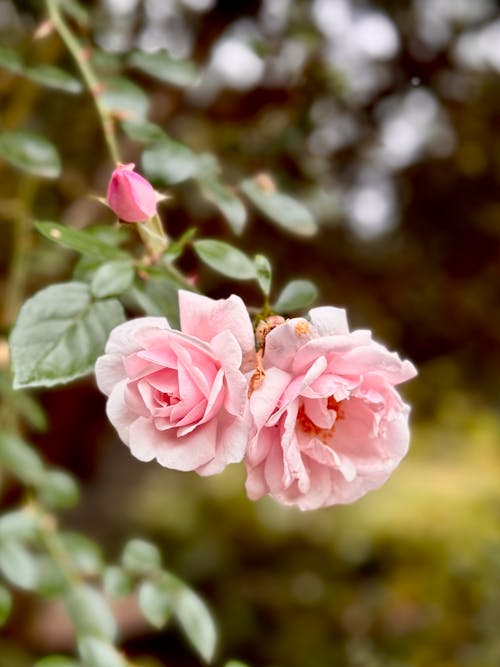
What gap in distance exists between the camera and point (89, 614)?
919 mm

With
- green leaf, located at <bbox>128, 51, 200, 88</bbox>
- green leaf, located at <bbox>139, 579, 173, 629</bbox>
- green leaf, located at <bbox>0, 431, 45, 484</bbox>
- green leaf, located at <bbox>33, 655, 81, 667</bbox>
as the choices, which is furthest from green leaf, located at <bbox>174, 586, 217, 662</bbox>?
green leaf, located at <bbox>128, 51, 200, 88</bbox>

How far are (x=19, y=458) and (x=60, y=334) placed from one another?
0.35 meters

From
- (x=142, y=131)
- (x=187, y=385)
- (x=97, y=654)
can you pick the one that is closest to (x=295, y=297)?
(x=187, y=385)

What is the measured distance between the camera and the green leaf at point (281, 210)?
84 cm

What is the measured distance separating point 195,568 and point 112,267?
287cm

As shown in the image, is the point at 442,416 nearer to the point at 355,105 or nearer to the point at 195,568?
the point at 195,568

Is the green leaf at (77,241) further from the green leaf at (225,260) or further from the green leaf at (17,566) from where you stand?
the green leaf at (17,566)

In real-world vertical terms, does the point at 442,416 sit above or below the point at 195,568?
above

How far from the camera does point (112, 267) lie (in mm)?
671

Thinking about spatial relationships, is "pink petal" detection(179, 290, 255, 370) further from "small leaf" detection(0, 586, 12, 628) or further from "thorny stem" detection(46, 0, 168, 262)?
"small leaf" detection(0, 586, 12, 628)

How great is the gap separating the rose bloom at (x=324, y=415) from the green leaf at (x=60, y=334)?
151 mm

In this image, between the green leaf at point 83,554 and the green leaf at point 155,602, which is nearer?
the green leaf at point 155,602

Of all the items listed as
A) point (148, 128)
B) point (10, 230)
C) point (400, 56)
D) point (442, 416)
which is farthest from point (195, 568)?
point (148, 128)

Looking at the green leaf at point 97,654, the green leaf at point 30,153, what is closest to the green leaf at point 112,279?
the green leaf at point 30,153
